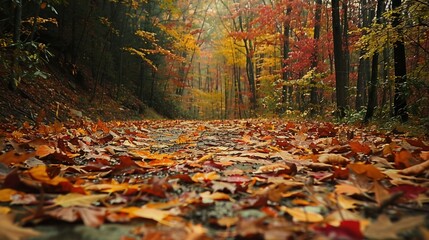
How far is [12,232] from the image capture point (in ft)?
2.52

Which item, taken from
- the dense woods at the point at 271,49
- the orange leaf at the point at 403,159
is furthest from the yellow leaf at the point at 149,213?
the dense woods at the point at 271,49

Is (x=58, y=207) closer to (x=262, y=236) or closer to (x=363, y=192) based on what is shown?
(x=262, y=236)

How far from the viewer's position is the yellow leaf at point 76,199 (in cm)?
104

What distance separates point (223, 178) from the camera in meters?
1.50

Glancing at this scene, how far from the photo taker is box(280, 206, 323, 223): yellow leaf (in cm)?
92

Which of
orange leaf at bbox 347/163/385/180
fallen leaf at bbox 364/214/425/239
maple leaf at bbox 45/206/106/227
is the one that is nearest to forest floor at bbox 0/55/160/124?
maple leaf at bbox 45/206/106/227

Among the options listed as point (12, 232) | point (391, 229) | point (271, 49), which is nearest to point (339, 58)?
point (391, 229)

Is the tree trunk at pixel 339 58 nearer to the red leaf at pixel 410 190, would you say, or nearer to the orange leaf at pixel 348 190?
the red leaf at pixel 410 190

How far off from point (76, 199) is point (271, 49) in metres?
20.6

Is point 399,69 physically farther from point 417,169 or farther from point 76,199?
point 76,199

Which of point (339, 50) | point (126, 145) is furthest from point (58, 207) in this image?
point (339, 50)

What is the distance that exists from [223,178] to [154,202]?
1.50 ft

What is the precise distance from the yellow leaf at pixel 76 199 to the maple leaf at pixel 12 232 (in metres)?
0.21

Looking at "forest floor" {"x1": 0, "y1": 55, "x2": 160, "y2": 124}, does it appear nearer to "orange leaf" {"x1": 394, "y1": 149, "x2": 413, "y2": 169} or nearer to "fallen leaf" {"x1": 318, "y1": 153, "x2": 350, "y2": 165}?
"fallen leaf" {"x1": 318, "y1": 153, "x2": 350, "y2": 165}
